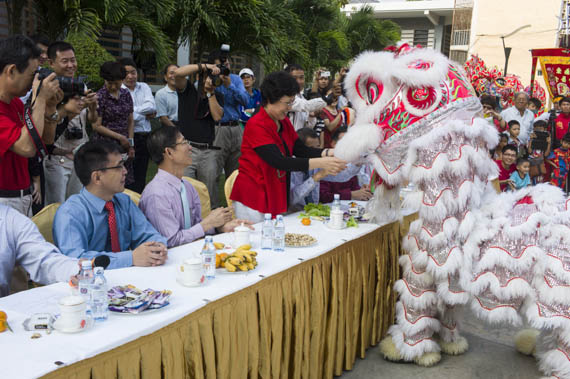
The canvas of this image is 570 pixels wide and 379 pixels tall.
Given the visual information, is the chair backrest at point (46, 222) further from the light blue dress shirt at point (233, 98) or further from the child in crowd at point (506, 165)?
the child in crowd at point (506, 165)

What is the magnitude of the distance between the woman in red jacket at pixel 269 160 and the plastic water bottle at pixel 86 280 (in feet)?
4.68

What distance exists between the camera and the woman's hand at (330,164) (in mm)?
2752

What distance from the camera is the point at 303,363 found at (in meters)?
2.32

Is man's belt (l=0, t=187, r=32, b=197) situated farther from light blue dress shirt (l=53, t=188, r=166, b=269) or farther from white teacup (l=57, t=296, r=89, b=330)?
white teacup (l=57, t=296, r=89, b=330)

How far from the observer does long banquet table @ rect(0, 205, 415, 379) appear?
54.9 inches

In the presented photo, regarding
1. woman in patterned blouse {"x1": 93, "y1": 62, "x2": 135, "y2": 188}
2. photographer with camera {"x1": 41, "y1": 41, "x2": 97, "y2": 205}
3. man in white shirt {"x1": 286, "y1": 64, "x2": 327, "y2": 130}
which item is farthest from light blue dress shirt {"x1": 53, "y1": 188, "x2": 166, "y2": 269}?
man in white shirt {"x1": 286, "y1": 64, "x2": 327, "y2": 130}

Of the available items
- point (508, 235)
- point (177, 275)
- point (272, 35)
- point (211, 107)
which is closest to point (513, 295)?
point (508, 235)

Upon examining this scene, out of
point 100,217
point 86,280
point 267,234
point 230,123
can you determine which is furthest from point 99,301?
point 230,123

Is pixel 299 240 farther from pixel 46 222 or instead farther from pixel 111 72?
pixel 111 72

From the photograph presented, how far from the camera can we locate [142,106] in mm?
4887

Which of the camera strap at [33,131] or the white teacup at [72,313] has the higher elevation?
the camera strap at [33,131]

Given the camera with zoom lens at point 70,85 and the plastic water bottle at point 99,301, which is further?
the camera with zoom lens at point 70,85

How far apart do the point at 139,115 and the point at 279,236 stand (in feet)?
10.1

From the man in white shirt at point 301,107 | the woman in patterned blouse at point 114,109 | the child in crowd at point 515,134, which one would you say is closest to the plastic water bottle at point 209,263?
the woman in patterned blouse at point 114,109
